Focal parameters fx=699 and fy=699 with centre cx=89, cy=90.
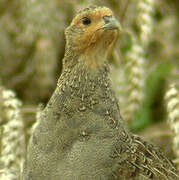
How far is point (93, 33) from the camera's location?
421cm

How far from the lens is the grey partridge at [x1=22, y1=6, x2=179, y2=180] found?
4.18 meters

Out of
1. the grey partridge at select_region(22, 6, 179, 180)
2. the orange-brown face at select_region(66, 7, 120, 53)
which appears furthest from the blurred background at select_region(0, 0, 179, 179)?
the orange-brown face at select_region(66, 7, 120, 53)

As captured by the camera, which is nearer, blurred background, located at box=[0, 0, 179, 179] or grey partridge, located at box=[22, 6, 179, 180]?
grey partridge, located at box=[22, 6, 179, 180]

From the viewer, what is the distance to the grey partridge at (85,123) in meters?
4.18

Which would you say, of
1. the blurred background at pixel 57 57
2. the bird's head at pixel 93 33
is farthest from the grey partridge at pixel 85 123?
the blurred background at pixel 57 57

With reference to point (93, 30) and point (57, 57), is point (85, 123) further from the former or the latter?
point (57, 57)

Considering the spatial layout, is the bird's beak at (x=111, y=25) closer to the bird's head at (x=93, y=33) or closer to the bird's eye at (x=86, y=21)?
the bird's head at (x=93, y=33)

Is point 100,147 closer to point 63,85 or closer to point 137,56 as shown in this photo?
point 63,85

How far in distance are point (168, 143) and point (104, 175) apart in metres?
2.33

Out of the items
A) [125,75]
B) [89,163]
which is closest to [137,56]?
[125,75]

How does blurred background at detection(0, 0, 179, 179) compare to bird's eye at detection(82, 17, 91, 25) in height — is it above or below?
below

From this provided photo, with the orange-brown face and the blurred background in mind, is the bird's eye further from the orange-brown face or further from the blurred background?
the blurred background

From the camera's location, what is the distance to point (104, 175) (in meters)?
4.19

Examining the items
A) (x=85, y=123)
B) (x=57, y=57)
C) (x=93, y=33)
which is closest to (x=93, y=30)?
(x=93, y=33)
